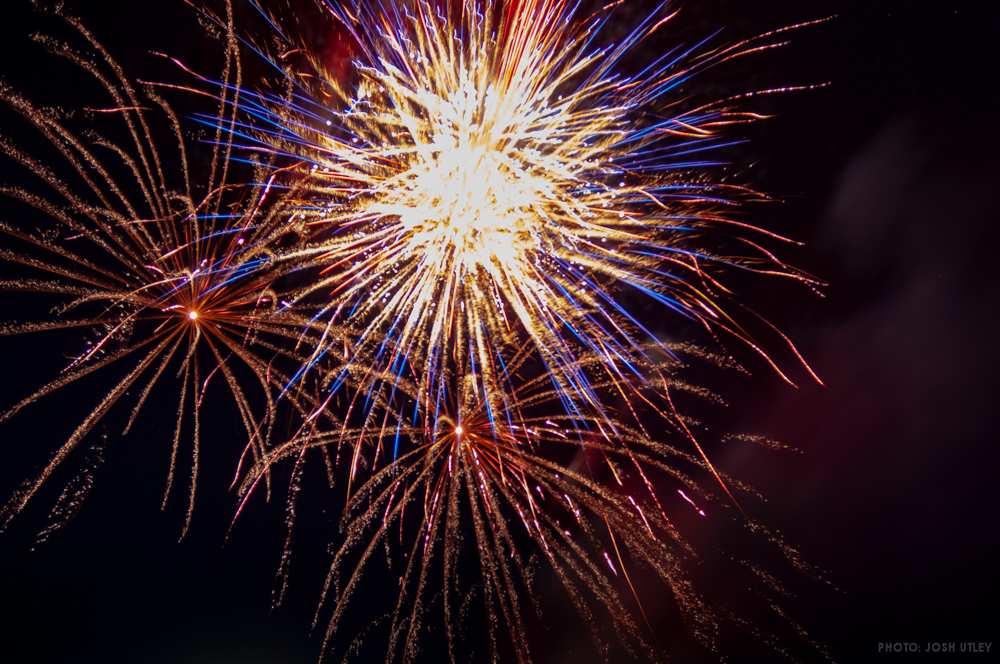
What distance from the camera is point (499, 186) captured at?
9.71ft

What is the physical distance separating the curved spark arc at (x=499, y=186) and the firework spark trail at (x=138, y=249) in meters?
0.31

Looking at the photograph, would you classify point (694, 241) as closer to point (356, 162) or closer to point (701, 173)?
point (701, 173)

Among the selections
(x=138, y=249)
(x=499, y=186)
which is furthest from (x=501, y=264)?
(x=138, y=249)

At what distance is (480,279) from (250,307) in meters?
1.58

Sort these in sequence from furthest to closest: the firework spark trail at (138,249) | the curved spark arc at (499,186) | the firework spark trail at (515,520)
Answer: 1. the firework spark trail at (515,520)
2. the curved spark arc at (499,186)
3. the firework spark trail at (138,249)

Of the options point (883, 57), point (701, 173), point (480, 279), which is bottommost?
point (480, 279)

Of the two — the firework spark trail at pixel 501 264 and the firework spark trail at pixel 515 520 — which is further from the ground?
the firework spark trail at pixel 501 264

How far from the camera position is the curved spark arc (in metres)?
2.81

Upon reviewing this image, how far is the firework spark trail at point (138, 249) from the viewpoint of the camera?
2.66 m

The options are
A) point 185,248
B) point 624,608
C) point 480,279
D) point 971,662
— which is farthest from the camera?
point 624,608

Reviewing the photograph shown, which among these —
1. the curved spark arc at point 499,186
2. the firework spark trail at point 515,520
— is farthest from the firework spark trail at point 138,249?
the firework spark trail at point 515,520

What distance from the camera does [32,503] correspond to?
2.89 metres

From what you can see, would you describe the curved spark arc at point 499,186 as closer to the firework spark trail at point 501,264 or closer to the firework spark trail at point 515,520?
the firework spark trail at point 501,264

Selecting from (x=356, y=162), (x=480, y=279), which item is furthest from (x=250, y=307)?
(x=480, y=279)
